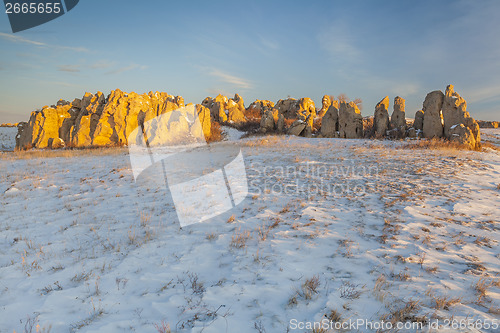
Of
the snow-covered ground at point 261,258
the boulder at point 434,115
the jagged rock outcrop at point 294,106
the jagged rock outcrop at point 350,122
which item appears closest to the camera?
the snow-covered ground at point 261,258

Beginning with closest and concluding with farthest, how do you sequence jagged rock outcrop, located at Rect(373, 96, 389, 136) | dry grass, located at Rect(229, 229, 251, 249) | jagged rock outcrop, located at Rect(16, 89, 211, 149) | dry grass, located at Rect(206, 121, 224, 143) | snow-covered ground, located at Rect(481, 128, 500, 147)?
dry grass, located at Rect(229, 229, 251, 249), jagged rock outcrop, located at Rect(373, 96, 389, 136), jagged rock outcrop, located at Rect(16, 89, 211, 149), snow-covered ground, located at Rect(481, 128, 500, 147), dry grass, located at Rect(206, 121, 224, 143)

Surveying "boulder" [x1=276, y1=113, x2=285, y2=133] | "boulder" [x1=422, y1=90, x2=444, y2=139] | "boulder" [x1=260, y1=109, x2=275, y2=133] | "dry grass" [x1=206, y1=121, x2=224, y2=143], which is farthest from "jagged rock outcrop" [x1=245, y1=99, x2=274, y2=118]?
"boulder" [x1=422, y1=90, x2=444, y2=139]

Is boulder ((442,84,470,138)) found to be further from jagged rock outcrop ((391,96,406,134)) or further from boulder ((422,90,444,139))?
jagged rock outcrop ((391,96,406,134))

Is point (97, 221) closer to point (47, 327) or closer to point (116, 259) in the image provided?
point (116, 259)

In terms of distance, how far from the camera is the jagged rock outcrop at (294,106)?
A: 4587 centimetres

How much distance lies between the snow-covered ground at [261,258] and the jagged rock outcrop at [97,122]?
67.8 ft

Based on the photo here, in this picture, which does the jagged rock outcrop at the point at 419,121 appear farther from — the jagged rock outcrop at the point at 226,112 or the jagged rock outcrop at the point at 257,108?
the jagged rock outcrop at the point at 257,108

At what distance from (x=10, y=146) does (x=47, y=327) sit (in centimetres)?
4749

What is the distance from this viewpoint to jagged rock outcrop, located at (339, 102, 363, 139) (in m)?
28.7

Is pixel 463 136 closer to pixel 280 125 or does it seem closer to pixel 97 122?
pixel 280 125

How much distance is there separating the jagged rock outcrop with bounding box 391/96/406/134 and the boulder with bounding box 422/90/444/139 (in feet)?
10.2

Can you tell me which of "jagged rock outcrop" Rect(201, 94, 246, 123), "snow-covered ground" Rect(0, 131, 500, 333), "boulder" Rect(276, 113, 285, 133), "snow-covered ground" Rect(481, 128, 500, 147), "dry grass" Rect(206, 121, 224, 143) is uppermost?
"jagged rock outcrop" Rect(201, 94, 246, 123)

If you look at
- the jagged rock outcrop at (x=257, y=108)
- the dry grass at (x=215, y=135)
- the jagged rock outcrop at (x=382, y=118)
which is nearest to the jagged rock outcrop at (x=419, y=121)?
the jagged rock outcrop at (x=382, y=118)

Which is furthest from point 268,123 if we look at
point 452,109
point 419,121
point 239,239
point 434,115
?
point 239,239
